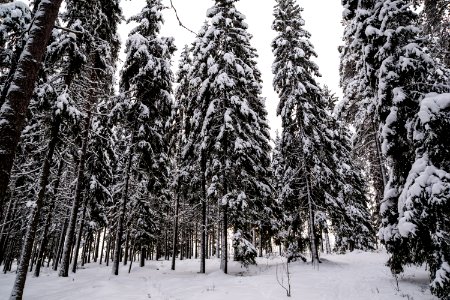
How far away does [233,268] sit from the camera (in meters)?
17.0

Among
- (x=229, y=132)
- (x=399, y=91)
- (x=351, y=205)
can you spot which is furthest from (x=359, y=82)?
(x=351, y=205)

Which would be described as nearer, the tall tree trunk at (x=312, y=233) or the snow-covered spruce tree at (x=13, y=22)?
the snow-covered spruce tree at (x=13, y=22)

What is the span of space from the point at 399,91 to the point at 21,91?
9465 millimetres

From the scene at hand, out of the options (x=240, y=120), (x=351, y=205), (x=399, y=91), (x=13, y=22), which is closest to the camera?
(x=13, y=22)

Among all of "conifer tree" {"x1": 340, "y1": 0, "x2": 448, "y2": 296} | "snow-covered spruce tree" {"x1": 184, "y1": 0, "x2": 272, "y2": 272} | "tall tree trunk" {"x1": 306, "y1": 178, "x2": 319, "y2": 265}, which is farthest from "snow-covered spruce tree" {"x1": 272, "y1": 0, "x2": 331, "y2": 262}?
"conifer tree" {"x1": 340, "y1": 0, "x2": 448, "y2": 296}

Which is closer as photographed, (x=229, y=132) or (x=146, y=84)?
(x=229, y=132)

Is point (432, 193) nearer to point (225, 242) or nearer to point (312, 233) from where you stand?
point (312, 233)

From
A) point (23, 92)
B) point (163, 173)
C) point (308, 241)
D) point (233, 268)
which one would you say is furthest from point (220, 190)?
point (23, 92)

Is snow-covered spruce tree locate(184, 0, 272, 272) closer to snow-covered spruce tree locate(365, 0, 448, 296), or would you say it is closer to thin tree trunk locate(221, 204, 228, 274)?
thin tree trunk locate(221, 204, 228, 274)

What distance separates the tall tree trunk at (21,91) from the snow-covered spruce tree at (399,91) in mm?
8852

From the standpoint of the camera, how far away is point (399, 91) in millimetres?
8344

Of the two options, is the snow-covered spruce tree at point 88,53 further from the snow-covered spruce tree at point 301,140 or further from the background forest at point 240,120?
the snow-covered spruce tree at point 301,140

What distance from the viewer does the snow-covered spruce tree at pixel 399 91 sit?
8.04 m

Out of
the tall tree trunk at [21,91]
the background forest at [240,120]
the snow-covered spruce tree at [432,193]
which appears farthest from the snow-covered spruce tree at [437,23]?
the tall tree trunk at [21,91]
